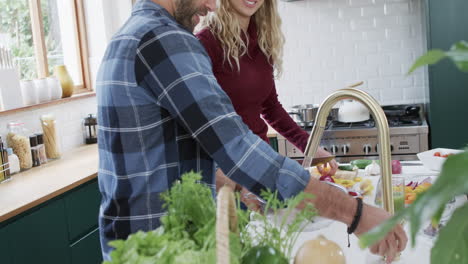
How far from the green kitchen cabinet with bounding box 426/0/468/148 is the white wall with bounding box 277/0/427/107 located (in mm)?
632

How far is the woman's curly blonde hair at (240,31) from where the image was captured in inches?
102

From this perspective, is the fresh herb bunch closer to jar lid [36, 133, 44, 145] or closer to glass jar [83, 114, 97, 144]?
jar lid [36, 133, 44, 145]

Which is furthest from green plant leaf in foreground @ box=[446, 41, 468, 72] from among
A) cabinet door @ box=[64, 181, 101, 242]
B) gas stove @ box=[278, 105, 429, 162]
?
gas stove @ box=[278, 105, 429, 162]

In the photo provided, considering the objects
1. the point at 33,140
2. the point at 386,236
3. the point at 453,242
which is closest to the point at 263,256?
the point at 453,242

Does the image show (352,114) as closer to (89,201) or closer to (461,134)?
(461,134)

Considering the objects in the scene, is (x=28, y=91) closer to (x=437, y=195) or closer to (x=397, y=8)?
(x=397, y=8)

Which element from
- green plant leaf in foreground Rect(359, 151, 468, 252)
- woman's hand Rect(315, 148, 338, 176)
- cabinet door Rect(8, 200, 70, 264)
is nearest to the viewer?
green plant leaf in foreground Rect(359, 151, 468, 252)

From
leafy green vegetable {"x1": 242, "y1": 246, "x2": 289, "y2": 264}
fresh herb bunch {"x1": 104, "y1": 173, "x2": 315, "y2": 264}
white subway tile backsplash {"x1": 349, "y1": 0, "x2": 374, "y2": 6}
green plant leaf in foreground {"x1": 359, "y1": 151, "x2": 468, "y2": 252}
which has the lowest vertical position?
leafy green vegetable {"x1": 242, "y1": 246, "x2": 289, "y2": 264}

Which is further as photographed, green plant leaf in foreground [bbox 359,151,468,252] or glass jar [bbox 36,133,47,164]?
glass jar [bbox 36,133,47,164]

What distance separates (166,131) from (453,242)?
1.05 meters

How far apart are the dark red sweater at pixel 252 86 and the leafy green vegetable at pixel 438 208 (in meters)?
2.02

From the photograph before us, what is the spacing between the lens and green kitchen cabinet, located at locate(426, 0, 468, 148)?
400 cm

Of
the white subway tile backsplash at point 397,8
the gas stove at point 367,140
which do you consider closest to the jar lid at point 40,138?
the gas stove at point 367,140

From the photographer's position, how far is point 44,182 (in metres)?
3.00
